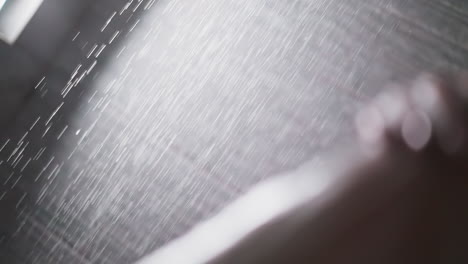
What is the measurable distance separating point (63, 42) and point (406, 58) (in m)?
0.60

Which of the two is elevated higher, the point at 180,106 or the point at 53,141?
the point at 180,106

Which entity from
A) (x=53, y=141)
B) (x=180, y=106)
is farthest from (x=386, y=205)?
(x=53, y=141)

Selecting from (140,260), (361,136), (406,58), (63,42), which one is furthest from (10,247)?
(406,58)

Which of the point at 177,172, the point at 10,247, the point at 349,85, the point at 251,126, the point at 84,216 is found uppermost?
the point at 349,85

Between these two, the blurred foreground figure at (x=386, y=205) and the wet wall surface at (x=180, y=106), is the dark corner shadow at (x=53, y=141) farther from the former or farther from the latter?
the blurred foreground figure at (x=386, y=205)

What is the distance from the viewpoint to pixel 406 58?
2.58ft

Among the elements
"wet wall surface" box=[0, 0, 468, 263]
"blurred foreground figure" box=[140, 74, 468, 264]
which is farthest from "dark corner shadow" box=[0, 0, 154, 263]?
"blurred foreground figure" box=[140, 74, 468, 264]

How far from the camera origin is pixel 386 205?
68cm

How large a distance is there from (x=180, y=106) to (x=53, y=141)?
0.24 meters

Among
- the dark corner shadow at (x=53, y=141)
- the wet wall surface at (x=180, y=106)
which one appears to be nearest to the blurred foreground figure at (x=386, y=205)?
the wet wall surface at (x=180, y=106)

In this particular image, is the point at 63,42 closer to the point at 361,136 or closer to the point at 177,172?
the point at 177,172

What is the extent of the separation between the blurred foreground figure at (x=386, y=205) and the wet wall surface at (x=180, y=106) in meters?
Result: 0.07

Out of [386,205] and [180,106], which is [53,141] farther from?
[386,205]

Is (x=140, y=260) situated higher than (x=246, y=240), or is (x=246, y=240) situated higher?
(x=246, y=240)
